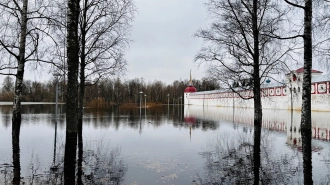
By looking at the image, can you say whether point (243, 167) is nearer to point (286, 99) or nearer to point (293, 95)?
point (293, 95)

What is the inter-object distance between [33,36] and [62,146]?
450 cm

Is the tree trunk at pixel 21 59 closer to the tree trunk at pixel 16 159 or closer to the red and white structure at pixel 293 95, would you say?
the tree trunk at pixel 16 159

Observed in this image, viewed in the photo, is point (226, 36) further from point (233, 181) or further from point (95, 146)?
point (233, 181)

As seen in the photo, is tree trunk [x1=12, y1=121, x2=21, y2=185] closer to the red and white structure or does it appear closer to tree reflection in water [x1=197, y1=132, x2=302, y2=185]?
tree reflection in water [x1=197, y1=132, x2=302, y2=185]

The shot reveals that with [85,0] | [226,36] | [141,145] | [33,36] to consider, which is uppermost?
[85,0]

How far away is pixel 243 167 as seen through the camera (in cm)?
727

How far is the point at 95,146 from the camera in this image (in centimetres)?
1071

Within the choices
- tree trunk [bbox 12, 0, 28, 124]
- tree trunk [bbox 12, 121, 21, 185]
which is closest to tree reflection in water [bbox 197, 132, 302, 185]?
tree trunk [bbox 12, 121, 21, 185]

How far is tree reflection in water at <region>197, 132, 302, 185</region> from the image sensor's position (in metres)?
6.08

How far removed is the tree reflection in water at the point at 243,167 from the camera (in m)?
6.08

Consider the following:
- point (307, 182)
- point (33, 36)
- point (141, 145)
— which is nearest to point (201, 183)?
point (307, 182)

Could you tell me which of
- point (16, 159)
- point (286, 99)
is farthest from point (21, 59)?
point (286, 99)

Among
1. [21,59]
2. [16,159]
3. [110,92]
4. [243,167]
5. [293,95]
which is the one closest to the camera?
[243,167]

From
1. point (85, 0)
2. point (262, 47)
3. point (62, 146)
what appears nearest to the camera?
point (62, 146)
